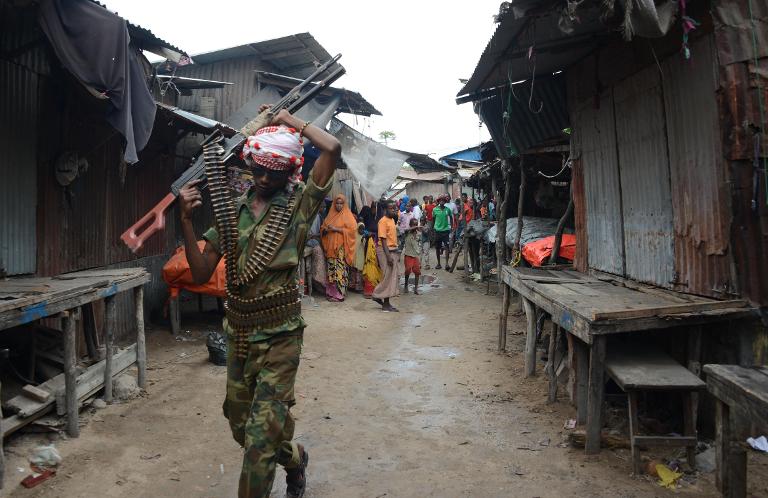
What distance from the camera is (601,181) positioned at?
6742 millimetres

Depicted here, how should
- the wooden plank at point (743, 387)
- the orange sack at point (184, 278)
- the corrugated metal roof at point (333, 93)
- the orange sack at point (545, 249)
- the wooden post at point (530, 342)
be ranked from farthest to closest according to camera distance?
the corrugated metal roof at point (333, 93) < the orange sack at point (545, 249) < the orange sack at point (184, 278) < the wooden post at point (530, 342) < the wooden plank at point (743, 387)

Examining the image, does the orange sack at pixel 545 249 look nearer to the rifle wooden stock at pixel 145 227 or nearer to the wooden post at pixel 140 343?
the wooden post at pixel 140 343

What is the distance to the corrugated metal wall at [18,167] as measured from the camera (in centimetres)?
499

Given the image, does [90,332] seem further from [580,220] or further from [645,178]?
[580,220]

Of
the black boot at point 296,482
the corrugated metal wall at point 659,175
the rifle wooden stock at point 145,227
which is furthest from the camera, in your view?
Answer: the corrugated metal wall at point 659,175

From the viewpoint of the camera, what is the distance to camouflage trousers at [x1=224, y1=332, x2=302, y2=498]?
273 cm

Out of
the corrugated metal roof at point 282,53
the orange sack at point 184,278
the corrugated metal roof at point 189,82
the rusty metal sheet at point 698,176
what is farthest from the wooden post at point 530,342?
the corrugated metal roof at point 282,53

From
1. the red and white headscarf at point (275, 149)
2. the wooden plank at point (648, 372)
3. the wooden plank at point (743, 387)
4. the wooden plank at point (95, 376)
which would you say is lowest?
the wooden plank at point (95, 376)

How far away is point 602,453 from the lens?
4066 millimetres

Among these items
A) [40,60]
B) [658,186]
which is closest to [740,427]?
[658,186]

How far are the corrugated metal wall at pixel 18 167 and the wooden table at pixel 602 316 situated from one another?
16.2 ft

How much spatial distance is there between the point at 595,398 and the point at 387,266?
22.9 feet

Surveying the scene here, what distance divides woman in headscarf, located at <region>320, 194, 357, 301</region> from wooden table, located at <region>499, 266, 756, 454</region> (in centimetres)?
641

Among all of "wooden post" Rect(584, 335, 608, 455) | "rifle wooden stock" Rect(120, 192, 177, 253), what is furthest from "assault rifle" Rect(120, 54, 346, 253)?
"wooden post" Rect(584, 335, 608, 455)
